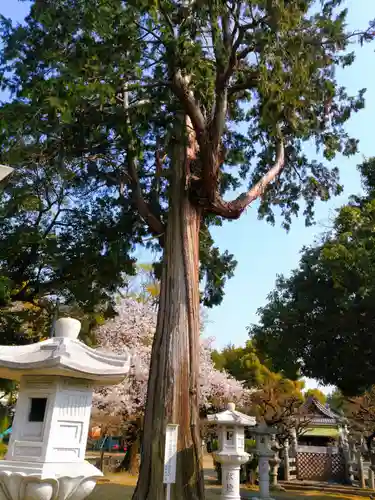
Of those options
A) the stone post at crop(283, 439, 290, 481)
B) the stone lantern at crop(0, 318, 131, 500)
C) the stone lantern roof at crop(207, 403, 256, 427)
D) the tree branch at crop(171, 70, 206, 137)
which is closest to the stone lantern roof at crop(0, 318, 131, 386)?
the stone lantern at crop(0, 318, 131, 500)

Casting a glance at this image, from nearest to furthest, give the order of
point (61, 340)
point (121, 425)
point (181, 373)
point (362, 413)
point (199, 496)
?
point (61, 340)
point (199, 496)
point (181, 373)
point (121, 425)
point (362, 413)

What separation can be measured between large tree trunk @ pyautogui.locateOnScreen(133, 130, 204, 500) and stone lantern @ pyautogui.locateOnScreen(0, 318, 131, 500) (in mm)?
1283

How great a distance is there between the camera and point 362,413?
56.9ft

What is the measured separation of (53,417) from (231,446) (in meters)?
5.25

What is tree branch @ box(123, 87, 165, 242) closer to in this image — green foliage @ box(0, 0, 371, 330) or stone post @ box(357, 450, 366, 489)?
green foliage @ box(0, 0, 371, 330)

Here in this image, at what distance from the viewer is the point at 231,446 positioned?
28.7ft

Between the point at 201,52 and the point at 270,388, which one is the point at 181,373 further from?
the point at 270,388

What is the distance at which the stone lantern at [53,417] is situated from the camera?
4.30 meters

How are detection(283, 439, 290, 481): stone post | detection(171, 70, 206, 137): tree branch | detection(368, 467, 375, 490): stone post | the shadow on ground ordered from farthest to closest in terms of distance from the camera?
detection(283, 439, 290, 481): stone post → detection(368, 467, 375, 490): stone post → the shadow on ground → detection(171, 70, 206, 137): tree branch

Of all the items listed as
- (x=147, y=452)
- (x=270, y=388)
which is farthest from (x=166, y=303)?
(x=270, y=388)

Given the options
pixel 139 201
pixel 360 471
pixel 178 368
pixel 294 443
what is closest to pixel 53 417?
pixel 178 368

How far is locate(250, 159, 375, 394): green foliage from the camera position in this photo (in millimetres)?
9758

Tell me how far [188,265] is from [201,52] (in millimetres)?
3343

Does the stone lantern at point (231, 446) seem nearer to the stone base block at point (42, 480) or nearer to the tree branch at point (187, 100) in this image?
the stone base block at point (42, 480)
